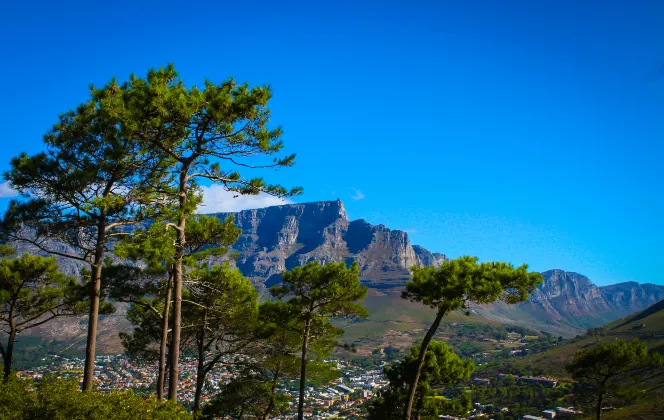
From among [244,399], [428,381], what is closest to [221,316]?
[244,399]

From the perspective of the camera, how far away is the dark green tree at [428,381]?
818 inches

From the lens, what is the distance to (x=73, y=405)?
25.7 ft

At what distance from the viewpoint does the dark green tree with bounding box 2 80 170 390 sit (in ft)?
38.8

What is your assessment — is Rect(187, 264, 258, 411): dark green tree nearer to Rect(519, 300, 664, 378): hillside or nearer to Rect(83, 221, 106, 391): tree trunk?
Rect(83, 221, 106, 391): tree trunk

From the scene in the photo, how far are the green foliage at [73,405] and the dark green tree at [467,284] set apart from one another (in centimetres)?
953

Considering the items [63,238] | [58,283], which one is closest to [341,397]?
[58,283]

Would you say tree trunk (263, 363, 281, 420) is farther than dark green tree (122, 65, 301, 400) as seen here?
Yes

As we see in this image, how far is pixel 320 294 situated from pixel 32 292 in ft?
38.9

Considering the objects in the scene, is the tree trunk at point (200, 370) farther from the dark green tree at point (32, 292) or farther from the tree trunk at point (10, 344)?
the tree trunk at point (10, 344)

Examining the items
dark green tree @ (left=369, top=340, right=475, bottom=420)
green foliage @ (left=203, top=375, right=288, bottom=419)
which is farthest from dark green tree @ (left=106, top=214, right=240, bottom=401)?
dark green tree @ (left=369, top=340, right=475, bottom=420)

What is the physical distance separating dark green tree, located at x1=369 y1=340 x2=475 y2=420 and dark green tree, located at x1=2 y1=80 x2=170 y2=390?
48.6 feet

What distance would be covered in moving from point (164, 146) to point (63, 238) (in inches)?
157

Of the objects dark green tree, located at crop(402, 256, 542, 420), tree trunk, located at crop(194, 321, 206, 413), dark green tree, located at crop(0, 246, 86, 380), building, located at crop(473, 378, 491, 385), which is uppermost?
dark green tree, located at crop(402, 256, 542, 420)

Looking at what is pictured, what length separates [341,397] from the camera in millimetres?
75625
